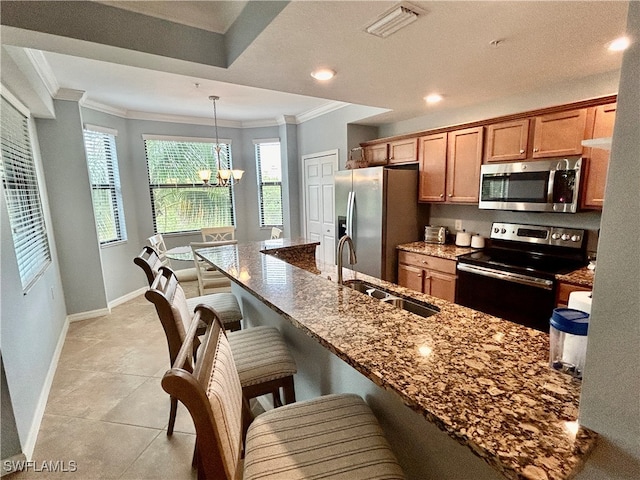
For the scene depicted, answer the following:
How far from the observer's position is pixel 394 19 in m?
1.50

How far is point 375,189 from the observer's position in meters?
3.40

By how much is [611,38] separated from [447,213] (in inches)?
80.7

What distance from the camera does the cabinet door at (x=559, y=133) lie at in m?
2.33

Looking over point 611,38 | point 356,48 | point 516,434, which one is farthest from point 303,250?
point 611,38

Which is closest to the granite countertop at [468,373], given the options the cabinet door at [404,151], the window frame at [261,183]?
the cabinet door at [404,151]

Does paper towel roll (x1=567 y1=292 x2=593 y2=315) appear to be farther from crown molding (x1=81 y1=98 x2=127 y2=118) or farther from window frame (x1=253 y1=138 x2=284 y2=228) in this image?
crown molding (x1=81 y1=98 x2=127 y2=118)

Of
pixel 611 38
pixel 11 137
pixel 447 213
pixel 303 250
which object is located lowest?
pixel 303 250

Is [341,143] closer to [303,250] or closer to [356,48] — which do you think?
[303,250]

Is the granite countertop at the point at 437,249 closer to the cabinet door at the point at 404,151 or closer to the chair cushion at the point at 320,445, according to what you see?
the cabinet door at the point at 404,151

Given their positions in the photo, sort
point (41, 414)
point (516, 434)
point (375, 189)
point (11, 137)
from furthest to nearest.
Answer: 1. point (375, 189)
2. point (11, 137)
3. point (41, 414)
4. point (516, 434)

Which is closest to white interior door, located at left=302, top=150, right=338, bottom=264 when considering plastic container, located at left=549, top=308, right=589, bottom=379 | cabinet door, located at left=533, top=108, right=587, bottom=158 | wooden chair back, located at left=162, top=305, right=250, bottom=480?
cabinet door, located at left=533, top=108, right=587, bottom=158

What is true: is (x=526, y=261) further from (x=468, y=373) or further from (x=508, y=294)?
(x=468, y=373)

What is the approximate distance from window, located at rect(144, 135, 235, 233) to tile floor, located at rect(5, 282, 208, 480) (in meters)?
2.31

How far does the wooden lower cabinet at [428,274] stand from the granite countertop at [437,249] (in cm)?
4
